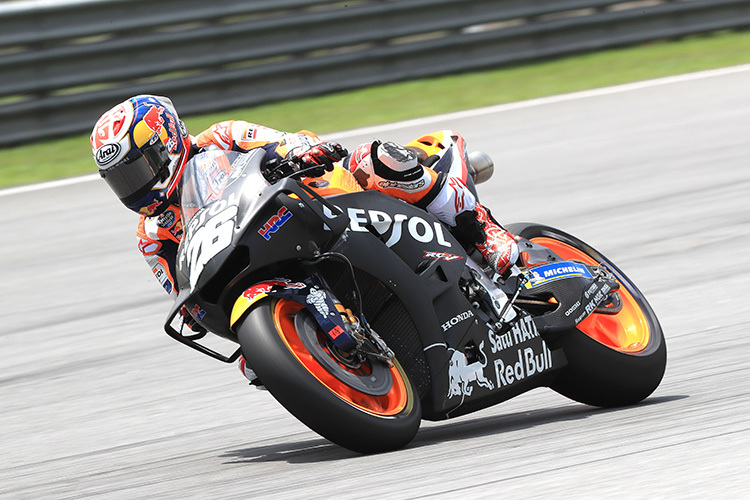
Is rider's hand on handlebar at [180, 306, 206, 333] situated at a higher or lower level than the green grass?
higher

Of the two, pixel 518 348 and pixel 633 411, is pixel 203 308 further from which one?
pixel 633 411

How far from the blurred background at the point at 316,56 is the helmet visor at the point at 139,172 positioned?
21.5ft

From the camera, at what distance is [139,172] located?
3939mm

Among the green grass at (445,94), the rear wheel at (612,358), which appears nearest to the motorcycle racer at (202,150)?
the rear wheel at (612,358)

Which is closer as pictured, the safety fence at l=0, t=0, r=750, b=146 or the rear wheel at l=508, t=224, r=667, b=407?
the rear wheel at l=508, t=224, r=667, b=407

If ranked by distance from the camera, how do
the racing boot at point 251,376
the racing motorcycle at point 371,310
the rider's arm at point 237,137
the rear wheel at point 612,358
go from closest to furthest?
the racing motorcycle at point 371,310
the racing boot at point 251,376
the rider's arm at point 237,137
the rear wheel at point 612,358

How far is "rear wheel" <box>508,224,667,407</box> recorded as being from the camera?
4391mm

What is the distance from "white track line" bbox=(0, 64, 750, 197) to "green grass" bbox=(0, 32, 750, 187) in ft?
0.45

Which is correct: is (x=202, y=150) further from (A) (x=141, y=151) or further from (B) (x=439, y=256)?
(B) (x=439, y=256)

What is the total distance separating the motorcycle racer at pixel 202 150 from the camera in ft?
12.9

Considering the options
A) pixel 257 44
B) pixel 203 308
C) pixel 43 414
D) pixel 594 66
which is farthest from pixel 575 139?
pixel 203 308

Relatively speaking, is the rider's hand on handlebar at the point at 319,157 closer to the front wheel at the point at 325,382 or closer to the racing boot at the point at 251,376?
the front wheel at the point at 325,382

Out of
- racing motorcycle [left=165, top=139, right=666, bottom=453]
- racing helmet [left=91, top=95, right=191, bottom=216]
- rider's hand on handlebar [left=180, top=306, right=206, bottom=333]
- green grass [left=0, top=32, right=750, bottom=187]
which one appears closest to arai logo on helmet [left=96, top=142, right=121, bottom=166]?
racing helmet [left=91, top=95, right=191, bottom=216]

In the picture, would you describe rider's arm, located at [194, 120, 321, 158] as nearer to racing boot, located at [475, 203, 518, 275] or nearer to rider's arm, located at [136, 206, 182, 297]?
rider's arm, located at [136, 206, 182, 297]
